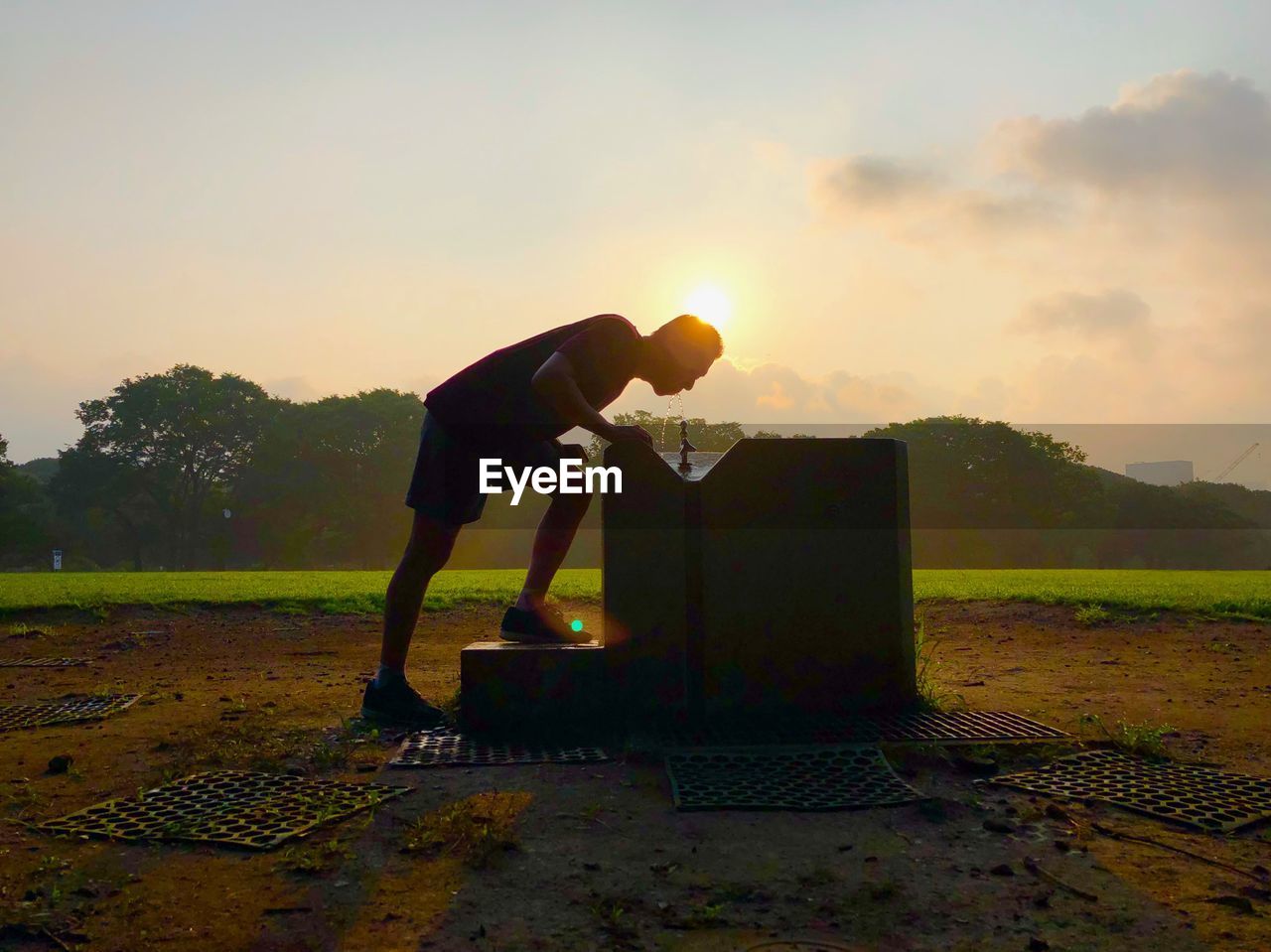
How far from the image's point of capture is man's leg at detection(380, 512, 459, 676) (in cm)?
423

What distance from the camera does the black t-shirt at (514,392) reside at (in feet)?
13.5

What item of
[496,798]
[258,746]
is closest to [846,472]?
[496,798]

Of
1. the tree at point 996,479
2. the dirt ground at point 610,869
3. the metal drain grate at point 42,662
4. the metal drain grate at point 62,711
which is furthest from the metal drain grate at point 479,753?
the tree at point 996,479

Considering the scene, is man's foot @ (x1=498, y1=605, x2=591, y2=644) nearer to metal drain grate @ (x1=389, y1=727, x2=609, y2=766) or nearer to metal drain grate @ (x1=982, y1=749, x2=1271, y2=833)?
metal drain grate @ (x1=389, y1=727, x2=609, y2=766)

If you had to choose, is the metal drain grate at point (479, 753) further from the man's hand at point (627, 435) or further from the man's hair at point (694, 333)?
the man's hair at point (694, 333)

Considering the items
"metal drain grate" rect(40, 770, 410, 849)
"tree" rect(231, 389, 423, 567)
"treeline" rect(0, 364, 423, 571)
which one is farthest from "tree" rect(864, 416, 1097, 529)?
"metal drain grate" rect(40, 770, 410, 849)

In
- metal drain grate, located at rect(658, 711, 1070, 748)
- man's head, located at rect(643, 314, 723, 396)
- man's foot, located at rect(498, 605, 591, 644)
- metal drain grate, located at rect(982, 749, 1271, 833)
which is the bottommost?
metal drain grate, located at rect(982, 749, 1271, 833)

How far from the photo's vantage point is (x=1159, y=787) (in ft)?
10.0

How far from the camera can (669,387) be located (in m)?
4.16

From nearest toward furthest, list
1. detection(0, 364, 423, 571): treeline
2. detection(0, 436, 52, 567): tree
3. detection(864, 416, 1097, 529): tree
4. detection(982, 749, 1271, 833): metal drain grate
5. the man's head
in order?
detection(982, 749, 1271, 833): metal drain grate < the man's head < detection(0, 436, 52, 567): tree < detection(0, 364, 423, 571): treeline < detection(864, 416, 1097, 529): tree

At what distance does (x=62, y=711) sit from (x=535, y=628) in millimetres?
2618

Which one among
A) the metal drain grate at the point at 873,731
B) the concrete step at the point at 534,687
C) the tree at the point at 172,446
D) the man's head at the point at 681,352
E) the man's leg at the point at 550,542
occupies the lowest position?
the metal drain grate at the point at 873,731

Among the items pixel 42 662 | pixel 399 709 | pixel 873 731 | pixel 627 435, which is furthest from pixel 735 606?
pixel 42 662

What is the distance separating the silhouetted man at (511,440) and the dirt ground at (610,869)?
57 cm
